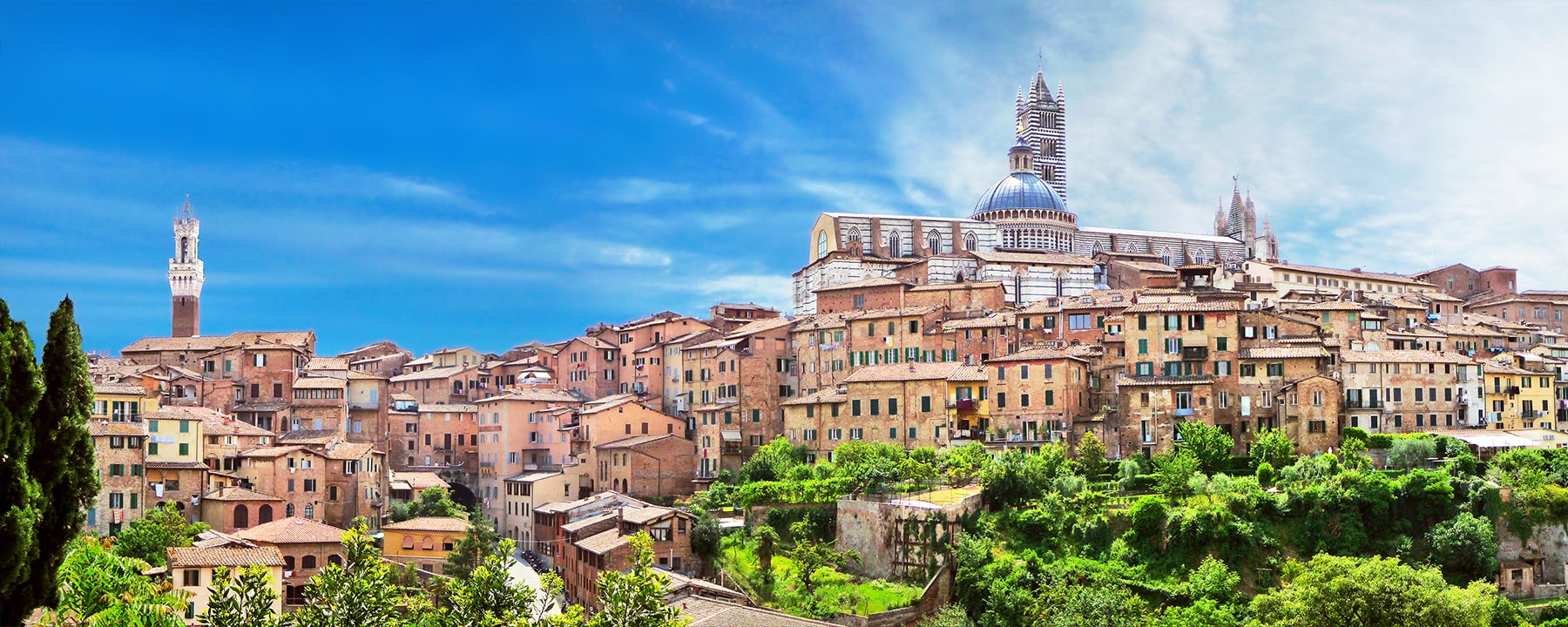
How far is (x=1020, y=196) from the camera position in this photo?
10569 centimetres

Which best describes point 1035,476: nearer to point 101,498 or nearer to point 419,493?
point 419,493

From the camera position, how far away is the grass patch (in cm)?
5412

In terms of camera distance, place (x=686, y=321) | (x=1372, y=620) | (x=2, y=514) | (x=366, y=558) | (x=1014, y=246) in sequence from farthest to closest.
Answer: (x=1014, y=246), (x=686, y=321), (x=1372, y=620), (x=366, y=558), (x=2, y=514)

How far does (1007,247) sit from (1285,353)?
132 feet

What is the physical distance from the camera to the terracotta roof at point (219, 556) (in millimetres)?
51750

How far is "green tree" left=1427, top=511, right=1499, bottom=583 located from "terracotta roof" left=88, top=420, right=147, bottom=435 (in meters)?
50.1

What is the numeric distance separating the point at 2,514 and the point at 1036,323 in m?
56.1

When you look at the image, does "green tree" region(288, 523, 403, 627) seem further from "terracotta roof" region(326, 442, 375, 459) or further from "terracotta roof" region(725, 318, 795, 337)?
"terracotta roof" region(725, 318, 795, 337)

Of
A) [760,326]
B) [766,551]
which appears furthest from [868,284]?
[766,551]

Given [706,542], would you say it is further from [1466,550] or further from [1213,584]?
[1466,550]

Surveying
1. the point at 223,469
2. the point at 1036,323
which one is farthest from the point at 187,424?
the point at 1036,323

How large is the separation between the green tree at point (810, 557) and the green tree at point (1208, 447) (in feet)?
46.6

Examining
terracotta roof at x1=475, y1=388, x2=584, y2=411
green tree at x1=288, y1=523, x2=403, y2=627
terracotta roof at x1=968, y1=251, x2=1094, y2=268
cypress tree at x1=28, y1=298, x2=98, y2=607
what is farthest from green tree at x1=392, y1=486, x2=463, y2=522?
cypress tree at x1=28, y1=298, x2=98, y2=607

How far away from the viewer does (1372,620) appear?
145ft
